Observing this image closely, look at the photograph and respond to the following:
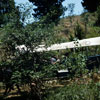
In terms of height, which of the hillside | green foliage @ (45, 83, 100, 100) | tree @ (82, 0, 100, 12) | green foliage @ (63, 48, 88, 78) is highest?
tree @ (82, 0, 100, 12)

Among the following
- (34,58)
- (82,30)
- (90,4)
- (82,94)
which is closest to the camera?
(82,94)

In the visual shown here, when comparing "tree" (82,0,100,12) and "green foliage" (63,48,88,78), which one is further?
"tree" (82,0,100,12)

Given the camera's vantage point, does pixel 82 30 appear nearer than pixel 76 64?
No

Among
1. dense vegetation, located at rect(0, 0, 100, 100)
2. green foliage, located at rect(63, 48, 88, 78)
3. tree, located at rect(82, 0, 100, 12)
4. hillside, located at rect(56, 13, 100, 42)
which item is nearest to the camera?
dense vegetation, located at rect(0, 0, 100, 100)

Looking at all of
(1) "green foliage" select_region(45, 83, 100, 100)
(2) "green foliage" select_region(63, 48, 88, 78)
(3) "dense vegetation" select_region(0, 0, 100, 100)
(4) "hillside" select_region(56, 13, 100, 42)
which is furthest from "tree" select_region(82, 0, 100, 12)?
(1) "green foliage" select_region(45, 83, 100, 100)

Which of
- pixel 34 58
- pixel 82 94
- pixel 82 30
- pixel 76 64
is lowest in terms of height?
pixel 82 94

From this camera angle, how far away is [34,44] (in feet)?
17.9

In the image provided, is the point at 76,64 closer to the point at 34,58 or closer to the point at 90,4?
the point at 34,58

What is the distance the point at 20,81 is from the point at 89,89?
167 centimetres

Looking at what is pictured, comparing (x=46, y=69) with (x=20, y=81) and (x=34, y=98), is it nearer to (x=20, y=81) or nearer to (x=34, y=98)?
(x=20, y=81)

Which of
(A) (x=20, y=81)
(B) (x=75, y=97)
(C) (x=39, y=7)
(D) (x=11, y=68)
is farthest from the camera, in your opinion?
(C) (x=39, y=7)

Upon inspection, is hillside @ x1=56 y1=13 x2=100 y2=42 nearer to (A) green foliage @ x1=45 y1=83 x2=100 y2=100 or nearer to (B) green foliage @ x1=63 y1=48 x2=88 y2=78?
(B) green foliage @ x1=63 y1=48 x2=88 y2=78

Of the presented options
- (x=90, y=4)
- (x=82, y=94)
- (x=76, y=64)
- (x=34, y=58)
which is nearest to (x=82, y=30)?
(x=90, y=4)

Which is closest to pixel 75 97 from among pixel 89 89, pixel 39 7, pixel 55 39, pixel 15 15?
pixel 89 89
